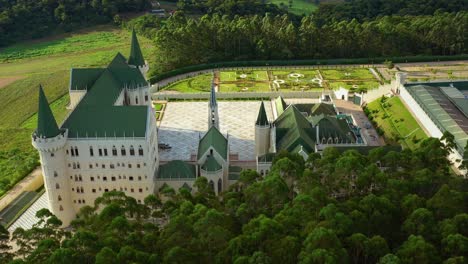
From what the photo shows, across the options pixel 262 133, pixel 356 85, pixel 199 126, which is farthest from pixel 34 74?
pixel 356 85

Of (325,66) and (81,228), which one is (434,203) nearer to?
(81,228)

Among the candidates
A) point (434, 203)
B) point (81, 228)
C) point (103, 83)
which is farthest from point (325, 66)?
point (81, 228)

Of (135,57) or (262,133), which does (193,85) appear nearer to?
(135,57)

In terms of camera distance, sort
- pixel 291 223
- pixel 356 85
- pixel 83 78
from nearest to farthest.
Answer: pixel 291 223, pixel 83 78, pixel 356 85

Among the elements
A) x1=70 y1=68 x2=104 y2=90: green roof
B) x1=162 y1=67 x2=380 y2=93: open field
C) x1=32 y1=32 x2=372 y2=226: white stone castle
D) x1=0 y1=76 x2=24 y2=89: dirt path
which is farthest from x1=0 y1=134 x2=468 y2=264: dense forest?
x1=0 y1=76 x2=24 y2=89: dirt path

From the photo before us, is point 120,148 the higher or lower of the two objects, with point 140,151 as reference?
higher

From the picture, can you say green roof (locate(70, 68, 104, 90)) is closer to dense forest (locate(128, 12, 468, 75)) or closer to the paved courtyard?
the paved courtyard
